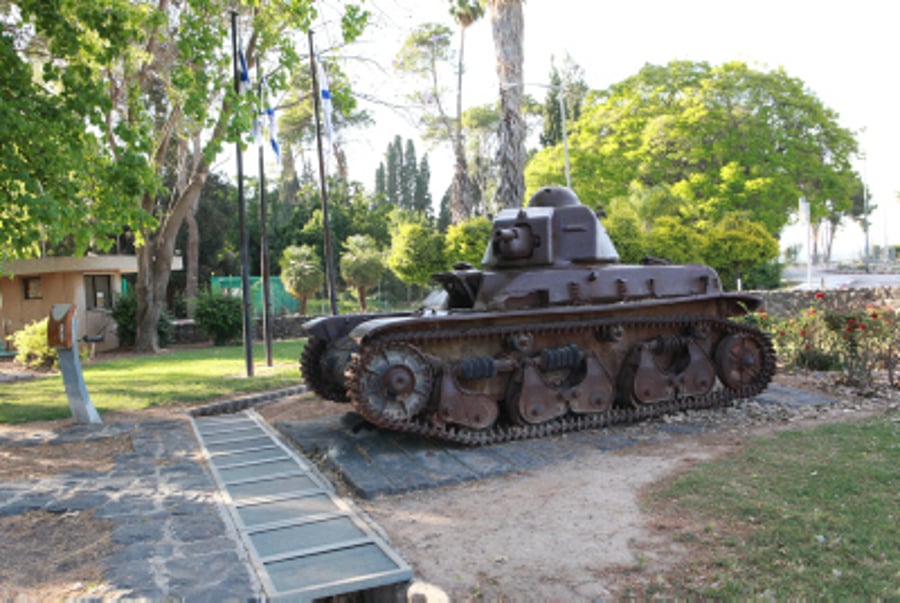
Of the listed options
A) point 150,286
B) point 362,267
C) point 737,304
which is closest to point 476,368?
point 737,304

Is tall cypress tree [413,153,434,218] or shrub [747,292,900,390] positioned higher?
tall cypress tree [413,153,434,218]

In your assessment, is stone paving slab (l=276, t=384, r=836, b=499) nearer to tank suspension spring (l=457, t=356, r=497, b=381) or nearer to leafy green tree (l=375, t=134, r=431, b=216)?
tank suspension spring (l=457, t=356, r=497, b=381)

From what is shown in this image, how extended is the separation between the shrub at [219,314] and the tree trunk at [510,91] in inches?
365

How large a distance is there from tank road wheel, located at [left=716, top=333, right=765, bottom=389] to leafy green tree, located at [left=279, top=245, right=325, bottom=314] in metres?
20.9

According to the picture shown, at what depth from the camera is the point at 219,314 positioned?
22.5m

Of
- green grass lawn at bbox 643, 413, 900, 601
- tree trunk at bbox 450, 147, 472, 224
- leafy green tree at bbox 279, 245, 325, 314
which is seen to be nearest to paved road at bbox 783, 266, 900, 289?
tree trunk at bbox 450, 147, 472, 224

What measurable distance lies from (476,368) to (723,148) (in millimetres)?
26452

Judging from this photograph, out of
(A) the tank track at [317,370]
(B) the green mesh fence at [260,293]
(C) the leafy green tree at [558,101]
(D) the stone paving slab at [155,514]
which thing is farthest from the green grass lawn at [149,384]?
(C) the leafy green tree at [558,101]

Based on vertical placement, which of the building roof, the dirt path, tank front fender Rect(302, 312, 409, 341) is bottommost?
the dirt path

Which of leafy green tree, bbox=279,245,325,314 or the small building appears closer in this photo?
the small building

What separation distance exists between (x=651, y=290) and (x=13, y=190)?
7.65 meters

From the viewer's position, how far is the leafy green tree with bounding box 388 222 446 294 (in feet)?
81.4

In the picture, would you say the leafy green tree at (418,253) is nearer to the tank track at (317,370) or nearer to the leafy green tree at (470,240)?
the leafy green tree at (470,240)

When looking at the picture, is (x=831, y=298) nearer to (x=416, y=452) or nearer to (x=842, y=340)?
(x=842, y=340)
